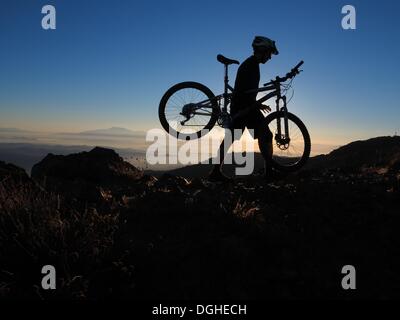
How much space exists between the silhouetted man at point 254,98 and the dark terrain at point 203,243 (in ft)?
5.11

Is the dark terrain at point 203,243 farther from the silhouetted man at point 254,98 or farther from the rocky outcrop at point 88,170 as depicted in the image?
the rocky outcrop at point 88,170

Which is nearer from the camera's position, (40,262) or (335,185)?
(40,262)

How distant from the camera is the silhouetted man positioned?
930 cm

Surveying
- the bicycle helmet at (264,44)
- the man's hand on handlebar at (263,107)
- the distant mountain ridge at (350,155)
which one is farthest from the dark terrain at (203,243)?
the distant mountain ridge at (350,155)

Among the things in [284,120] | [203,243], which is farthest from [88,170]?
[203,243]

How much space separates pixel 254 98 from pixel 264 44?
1.10 meters

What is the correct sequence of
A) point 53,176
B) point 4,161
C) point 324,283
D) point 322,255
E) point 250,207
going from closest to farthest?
point 324,283 < point 322,255 < point 250,207 < point 4,161 < point 53,176

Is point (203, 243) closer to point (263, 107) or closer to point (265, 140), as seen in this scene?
point (265, 140)

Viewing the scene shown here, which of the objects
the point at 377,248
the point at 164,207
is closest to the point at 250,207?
the point at 164,207

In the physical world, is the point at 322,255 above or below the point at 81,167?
below
